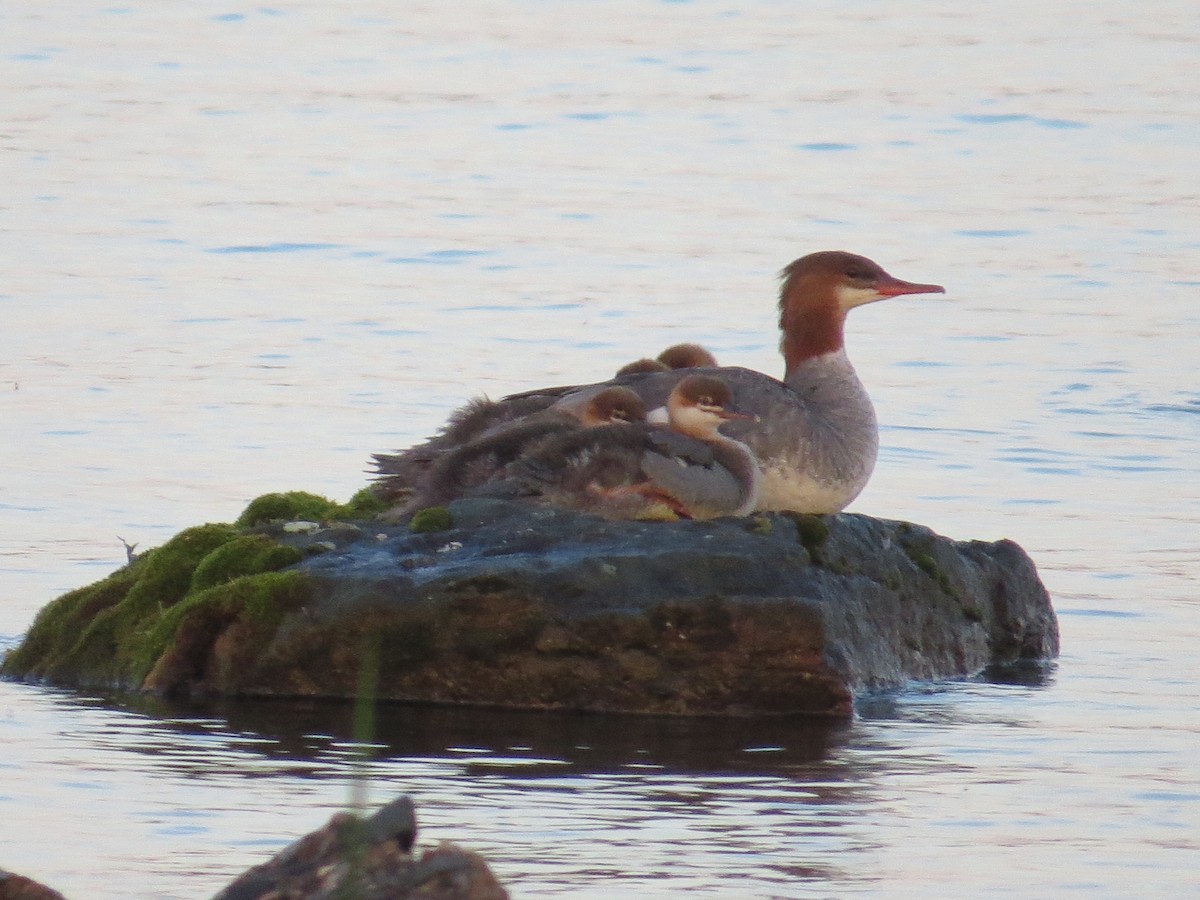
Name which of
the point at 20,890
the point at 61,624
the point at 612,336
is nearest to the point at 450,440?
the point at 61,624

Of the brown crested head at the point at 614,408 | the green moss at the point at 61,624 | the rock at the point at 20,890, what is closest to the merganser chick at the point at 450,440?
the brown crested head at the point at 614,408

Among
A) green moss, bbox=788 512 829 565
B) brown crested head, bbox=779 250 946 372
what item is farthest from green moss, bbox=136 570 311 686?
brown crested head, bbox=779 250 946 372

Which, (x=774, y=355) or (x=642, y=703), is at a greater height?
(x=774, y=355)

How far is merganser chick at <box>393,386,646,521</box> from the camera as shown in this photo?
10.1 metres

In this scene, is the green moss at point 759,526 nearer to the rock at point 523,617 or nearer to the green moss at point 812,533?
the rock at point 523,617

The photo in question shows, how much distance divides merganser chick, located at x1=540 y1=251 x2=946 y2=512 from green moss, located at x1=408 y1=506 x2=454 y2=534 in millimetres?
780

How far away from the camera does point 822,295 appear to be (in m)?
11.2

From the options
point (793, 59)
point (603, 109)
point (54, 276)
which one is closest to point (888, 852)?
point (54, 276)

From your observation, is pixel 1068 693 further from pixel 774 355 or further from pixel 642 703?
pixel 774 355

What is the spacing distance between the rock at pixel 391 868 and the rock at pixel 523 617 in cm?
389

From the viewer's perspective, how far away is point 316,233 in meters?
22.3

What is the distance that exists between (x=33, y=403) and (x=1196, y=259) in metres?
9.85

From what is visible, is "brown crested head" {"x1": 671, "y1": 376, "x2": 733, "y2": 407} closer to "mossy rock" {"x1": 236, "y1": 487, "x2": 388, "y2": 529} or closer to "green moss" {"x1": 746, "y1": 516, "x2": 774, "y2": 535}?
"green moss" {"x1": 746, "y1": 516, "x2": 774, "y2": 535}

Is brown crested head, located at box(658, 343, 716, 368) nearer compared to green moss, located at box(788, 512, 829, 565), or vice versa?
green moss, located at box(788, 512, 829, 565)
